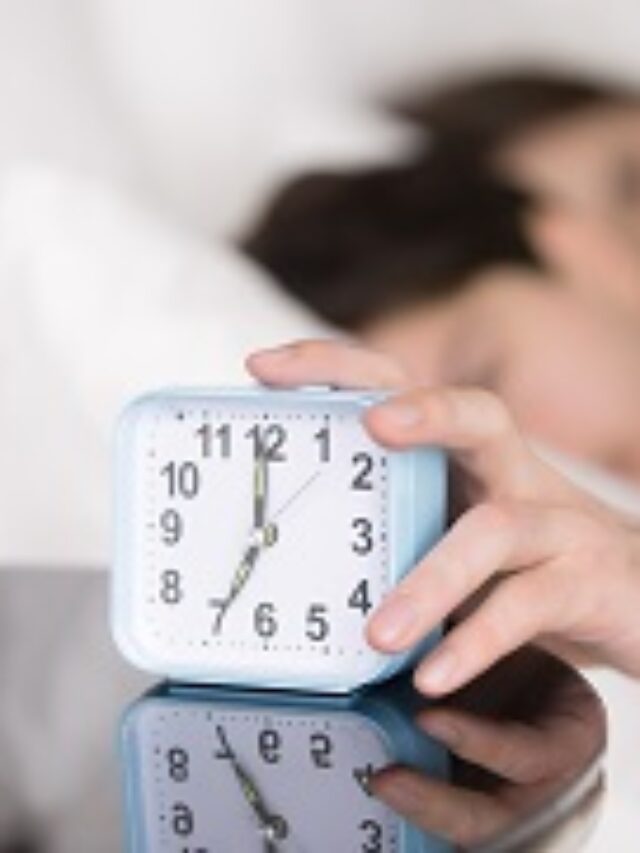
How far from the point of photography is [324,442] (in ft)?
3.26

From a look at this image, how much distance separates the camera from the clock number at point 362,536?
982 mm

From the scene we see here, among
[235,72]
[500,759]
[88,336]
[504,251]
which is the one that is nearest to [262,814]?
[500,759]

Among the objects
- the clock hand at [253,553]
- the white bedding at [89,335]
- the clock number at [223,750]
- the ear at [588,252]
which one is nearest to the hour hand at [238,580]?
the clock hand at [253,553]

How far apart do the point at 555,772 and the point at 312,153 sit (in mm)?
1903

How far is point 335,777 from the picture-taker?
2.77 feet

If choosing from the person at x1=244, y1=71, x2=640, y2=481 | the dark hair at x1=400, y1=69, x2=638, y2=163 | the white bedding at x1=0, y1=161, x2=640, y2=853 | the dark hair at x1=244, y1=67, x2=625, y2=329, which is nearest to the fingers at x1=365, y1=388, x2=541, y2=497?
the white bedding at x1=0, y1=161, x2=640, y2=853

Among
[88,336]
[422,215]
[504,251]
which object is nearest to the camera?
[88,336]

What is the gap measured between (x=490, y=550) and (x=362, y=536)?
79 mm

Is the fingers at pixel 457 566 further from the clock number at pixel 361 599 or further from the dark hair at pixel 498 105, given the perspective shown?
the dark hair at pixel 498 105

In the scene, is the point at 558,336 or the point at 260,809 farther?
the point at 558,336

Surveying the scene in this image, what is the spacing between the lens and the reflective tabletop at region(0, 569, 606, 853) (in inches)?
30.7

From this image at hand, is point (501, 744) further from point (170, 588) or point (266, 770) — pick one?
point (170, 588)

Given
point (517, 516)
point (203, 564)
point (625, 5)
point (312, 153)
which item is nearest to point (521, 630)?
point (517, 516)

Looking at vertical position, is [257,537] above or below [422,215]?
above
